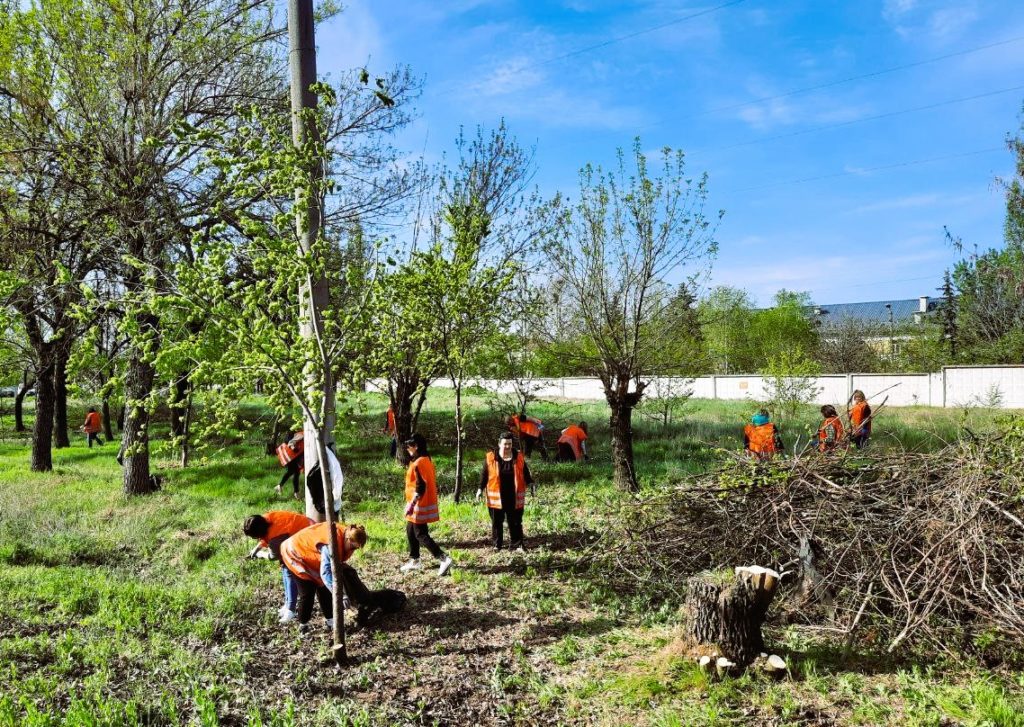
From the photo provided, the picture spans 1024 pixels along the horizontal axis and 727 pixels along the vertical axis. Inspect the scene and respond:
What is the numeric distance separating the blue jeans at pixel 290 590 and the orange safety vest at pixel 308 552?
337mm

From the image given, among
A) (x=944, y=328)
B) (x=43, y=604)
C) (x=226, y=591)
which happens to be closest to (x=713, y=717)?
(x=226, y=591)

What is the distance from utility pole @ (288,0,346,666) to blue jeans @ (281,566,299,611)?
1.21 m

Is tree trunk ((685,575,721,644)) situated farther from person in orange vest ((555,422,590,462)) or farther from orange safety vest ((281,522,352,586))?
person in orange vest ((555,422,590,462))

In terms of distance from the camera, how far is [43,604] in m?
6.79

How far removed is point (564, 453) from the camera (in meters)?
14.9

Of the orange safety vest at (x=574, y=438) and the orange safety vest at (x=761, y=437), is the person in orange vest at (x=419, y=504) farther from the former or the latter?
the orange safety vest at (x=574, y=438)

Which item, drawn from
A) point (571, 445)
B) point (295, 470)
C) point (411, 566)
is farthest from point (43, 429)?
point (411, 566)

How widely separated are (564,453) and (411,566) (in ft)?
24.1

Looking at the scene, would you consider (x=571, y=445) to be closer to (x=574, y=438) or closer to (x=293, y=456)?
(x=574, y=438)

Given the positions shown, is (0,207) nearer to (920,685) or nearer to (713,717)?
(713,717)

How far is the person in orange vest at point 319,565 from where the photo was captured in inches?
243

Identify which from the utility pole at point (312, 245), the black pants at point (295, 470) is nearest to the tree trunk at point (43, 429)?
the black pants at point (295, 470)

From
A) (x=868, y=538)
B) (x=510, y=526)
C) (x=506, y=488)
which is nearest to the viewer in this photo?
(x=868, y=538)

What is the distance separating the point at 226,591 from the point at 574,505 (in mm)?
5560
